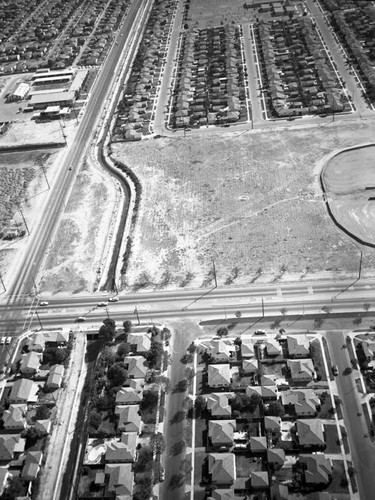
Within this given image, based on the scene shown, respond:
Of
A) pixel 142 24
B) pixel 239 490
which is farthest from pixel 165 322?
pixel 142 24

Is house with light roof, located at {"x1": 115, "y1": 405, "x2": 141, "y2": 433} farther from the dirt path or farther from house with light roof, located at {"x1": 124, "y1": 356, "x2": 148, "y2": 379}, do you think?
the dirt path

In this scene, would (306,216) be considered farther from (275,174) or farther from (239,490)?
(239,490)

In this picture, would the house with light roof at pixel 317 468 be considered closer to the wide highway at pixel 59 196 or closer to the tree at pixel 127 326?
the tree at pixel 127 326

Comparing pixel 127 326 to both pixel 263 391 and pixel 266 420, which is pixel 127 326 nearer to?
pixel 263 391

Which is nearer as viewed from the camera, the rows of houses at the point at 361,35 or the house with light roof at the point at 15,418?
the house with light roof at the point at 15,418

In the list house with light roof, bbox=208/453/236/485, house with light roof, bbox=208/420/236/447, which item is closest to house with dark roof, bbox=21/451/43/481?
house with light roof, bbox=208/453/236/485

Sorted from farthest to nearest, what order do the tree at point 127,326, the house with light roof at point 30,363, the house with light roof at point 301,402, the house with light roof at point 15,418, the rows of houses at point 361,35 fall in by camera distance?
the rows of houses at point 361,35 < the tree at point 127,326 < the house with light roof at point 30,363 < the house with light roof at point 15,418 < the house with light roof at point 301,402

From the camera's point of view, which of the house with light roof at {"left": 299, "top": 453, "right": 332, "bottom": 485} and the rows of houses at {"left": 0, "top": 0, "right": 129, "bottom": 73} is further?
the rows of houses at {"left": 0, "top": 0, "right": 129, "bottom": 73}

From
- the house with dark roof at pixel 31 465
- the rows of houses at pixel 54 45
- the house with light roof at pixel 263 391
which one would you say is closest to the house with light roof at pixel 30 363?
the house with dark roof at pixel 31 465
